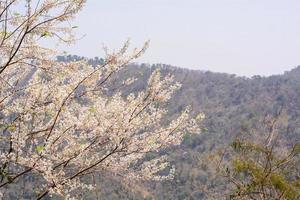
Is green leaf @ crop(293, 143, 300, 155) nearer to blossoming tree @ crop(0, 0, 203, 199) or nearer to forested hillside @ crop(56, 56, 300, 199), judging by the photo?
blossoming tree @ crop(0, 0, 203, 199)

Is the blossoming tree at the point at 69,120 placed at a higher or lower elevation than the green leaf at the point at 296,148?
higher

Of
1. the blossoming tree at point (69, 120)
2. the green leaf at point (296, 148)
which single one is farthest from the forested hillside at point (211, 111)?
the blossoming tree at point (69, 120)

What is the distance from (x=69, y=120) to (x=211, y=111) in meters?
113

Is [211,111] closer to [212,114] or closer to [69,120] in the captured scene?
[212,114]

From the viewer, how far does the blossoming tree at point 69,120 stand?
390 centimetres

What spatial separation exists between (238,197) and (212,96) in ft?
382

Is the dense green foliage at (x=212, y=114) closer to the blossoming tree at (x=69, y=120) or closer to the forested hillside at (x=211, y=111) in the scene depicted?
the forested hillside at (x=211, y=111)

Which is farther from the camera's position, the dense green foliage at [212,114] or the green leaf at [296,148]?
the dense green foliage at [212,114]

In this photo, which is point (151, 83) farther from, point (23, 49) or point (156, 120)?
point (23, 49)

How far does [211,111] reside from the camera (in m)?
116

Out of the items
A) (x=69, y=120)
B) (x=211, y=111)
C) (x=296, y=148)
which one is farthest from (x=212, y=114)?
(x=69, y=120)

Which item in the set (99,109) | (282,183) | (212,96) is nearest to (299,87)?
(212,96)

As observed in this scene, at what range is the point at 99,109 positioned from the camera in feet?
14.7

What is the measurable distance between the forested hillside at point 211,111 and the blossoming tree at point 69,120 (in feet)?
226
